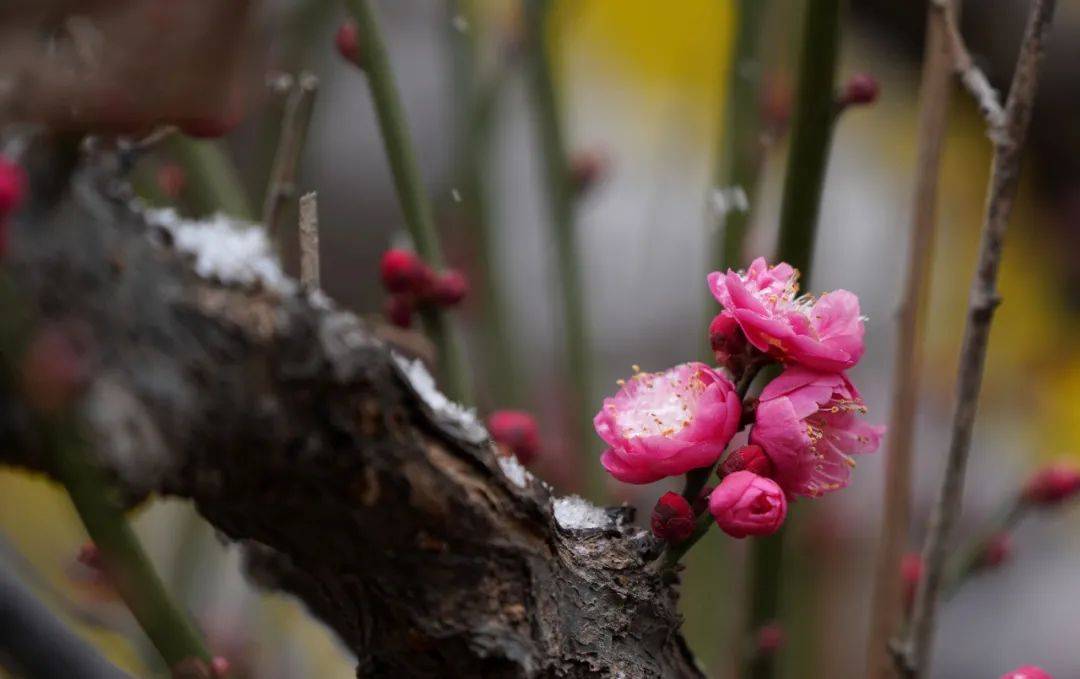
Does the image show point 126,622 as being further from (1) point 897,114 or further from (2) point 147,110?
(1) point 897,114

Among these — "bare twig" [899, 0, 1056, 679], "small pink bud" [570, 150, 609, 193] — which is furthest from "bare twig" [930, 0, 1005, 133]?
"small pink bud" [570, 150, 609, 193]

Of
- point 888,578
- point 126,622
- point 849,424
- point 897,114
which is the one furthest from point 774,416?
point 897,114

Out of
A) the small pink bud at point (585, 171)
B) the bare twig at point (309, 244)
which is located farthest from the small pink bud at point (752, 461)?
the small pink bud at point (585, 171)

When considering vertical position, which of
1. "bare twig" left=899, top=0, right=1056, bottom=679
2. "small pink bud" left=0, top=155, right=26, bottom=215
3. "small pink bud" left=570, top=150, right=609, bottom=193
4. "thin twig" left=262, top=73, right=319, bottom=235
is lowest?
"small pink bud" left=0, top=155, right=26, bottom=215

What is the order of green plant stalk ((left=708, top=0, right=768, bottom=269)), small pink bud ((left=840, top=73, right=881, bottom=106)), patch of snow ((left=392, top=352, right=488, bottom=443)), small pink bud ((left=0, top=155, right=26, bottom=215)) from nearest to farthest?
small pink bud ((left=0, top=155, right=26, bottom=215))
patch of snow ((left=392, top=352, right=488, bottom=443))
small pink bud ((left=840, top=73, right=881, bottom=106))
green plant stalk ((left=708, top=0, right=768, bottom=269))

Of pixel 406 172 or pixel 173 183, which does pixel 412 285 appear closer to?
pixel 406 172

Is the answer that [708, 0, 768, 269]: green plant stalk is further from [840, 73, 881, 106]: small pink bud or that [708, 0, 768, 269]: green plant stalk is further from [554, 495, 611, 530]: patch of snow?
[554, 495, 611, 530]: patch of snow

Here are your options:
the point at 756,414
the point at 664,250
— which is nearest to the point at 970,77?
the point at 756,414

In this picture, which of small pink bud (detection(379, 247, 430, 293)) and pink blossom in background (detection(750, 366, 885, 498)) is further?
small pink bud (detection(379, 247, 430, 293))
